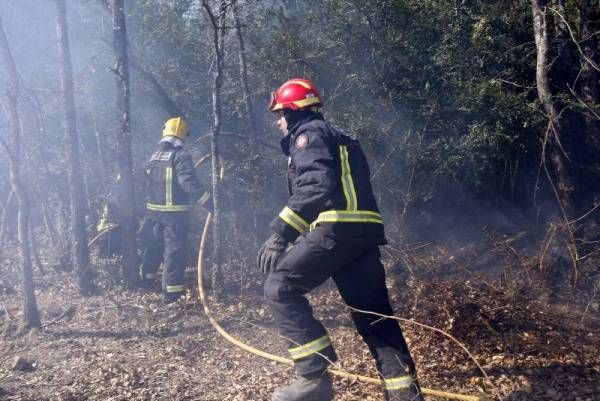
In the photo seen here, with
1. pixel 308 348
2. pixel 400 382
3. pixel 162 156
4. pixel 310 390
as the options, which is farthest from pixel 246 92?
pixel 400 382

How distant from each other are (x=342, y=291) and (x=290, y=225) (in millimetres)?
622

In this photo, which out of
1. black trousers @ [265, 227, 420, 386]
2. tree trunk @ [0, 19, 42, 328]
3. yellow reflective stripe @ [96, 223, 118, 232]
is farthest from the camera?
yellow reflective stripe @ [96, 223, 118, 232]

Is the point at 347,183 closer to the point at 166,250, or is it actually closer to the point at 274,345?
the point at 274,345

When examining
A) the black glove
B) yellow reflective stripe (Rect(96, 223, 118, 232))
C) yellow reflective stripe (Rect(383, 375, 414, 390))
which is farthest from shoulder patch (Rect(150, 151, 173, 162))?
yellow reflective stripe (Rect(383, 375, 414, 390))

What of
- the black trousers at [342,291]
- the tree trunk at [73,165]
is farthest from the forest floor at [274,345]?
the black trousers at [342,291]

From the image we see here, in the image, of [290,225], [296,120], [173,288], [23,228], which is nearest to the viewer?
[290,225]

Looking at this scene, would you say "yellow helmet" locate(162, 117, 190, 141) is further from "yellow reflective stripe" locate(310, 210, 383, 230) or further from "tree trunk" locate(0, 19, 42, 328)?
"yellow reflective stripe" locate(310, 210, 383, 230)

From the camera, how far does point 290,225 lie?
12.4ft

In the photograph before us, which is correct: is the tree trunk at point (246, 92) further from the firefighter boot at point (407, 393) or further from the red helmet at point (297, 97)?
the firefighter boot at point (407, 393)

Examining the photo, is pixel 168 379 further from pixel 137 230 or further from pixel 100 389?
pixel 137 230

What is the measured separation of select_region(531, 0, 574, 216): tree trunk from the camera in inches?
207

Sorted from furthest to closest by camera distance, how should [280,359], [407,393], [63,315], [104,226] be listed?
1. [104,226]
2. [63,315]
3. [280,359]
4. [407,393]

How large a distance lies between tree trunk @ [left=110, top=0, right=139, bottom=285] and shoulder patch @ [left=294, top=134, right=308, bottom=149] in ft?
11.5

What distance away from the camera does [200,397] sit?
426cm
